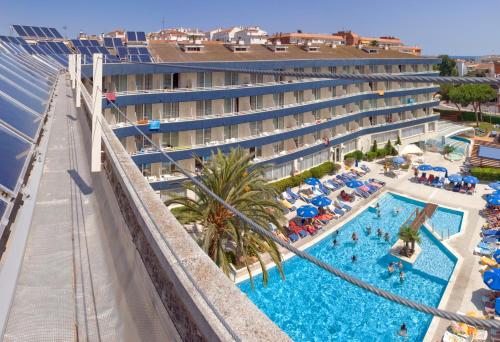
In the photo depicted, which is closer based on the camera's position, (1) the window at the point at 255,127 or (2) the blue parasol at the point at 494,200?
(2) the blue parasol at the point at 494,200

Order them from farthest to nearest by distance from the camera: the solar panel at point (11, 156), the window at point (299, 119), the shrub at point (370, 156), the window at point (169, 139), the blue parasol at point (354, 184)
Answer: the shrub at point (370, 156), the window at point (299, 119), the blue parasol at point (354, 184), the window at point (169, 139), the solar panel at point (11, 156)

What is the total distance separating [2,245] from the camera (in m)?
2.81

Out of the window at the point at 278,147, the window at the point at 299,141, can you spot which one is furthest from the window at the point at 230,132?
the window at the point at 299,141

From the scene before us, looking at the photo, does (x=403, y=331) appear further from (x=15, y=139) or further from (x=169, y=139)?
(x=169, y=139)

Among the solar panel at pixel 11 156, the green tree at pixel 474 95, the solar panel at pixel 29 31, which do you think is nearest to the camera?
the solar panel at pixel 11 156

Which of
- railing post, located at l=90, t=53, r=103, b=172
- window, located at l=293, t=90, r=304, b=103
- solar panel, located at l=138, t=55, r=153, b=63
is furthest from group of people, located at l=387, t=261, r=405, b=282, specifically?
solar panel, located at l=138, t=55, r=153, b=63

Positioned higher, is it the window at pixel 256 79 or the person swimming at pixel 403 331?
the window at pixel 256 79

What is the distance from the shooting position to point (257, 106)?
131 ft

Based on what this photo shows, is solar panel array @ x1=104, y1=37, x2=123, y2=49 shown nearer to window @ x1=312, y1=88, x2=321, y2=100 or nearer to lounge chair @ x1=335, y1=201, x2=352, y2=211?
window @ x1=312, y1=88, x2=321, y2=100

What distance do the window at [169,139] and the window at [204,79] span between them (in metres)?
5.14

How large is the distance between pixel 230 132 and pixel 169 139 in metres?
5.86

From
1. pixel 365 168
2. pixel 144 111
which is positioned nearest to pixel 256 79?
pixel 144 111

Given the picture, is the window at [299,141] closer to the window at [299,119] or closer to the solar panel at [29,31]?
the window at [299,119]

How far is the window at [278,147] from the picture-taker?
41.6 m
